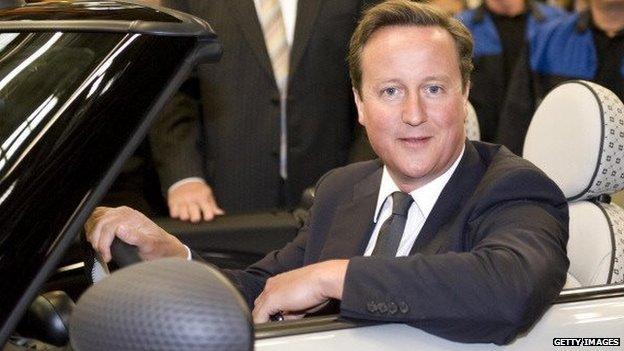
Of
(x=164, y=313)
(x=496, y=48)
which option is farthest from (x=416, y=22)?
(x=496, y=48)

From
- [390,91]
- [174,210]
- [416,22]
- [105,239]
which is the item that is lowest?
[174,210]

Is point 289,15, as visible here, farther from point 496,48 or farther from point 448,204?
point 448,204

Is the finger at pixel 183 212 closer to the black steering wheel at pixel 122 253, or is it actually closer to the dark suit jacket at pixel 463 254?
the dark suit jacket at pixel 463 254

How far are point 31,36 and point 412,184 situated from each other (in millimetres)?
826

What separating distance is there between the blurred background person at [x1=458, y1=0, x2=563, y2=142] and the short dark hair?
1.58 meters

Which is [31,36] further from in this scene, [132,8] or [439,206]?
[439,206]

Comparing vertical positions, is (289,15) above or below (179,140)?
above

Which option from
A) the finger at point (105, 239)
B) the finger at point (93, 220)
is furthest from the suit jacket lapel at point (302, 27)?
the finger at point (105, 239)

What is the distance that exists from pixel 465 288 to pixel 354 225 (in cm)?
55

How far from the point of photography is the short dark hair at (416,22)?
2.27 meters

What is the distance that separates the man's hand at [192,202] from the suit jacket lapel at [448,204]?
2.58ft

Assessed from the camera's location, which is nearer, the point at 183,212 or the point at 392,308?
the point at 392,308

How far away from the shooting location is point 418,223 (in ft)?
7.01

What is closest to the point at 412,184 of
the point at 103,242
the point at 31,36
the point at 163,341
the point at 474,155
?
the point at 474,155
